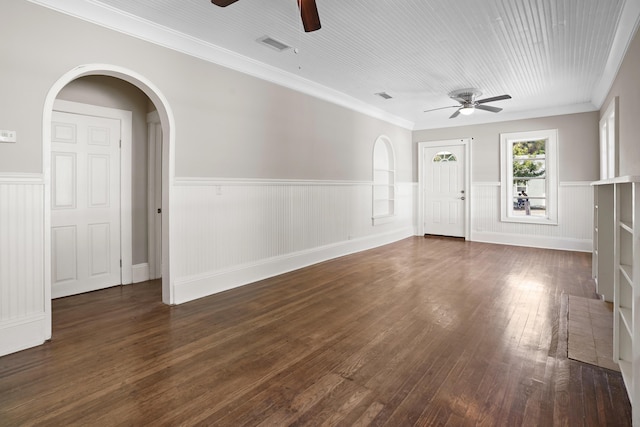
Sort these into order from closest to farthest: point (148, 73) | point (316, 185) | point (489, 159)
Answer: point (148, 73), point (316, 185), point (489, 159)

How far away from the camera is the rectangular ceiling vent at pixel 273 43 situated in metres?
3.66

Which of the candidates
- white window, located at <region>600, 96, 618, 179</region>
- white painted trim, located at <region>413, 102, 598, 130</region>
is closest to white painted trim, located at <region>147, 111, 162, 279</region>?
white painted trim, located at <region>413, 102, 598, 130</region>

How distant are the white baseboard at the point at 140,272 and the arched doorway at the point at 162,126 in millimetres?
1091

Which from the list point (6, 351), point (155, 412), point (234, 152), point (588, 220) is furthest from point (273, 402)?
point (588, 220)

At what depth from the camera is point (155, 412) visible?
1789 mm

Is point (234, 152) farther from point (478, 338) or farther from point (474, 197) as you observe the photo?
point (474, 197)

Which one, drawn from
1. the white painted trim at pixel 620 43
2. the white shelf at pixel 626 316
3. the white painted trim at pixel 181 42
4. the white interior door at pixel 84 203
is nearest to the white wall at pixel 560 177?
the white painted trim at pixel 620 43

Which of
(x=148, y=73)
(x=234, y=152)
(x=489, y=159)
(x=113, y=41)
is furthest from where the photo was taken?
(x=489, y=159)

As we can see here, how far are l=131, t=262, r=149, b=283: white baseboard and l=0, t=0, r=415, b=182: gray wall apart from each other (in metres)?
1.66

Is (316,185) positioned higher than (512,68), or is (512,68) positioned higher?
(512,68)

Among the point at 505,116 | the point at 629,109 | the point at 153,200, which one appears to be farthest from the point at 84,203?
the point at 505,116

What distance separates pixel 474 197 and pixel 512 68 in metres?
3.65

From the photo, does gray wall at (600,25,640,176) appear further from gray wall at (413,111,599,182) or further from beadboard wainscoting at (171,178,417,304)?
beadboard wainscoting at (171,178,417,304)

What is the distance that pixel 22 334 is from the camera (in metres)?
2.55
